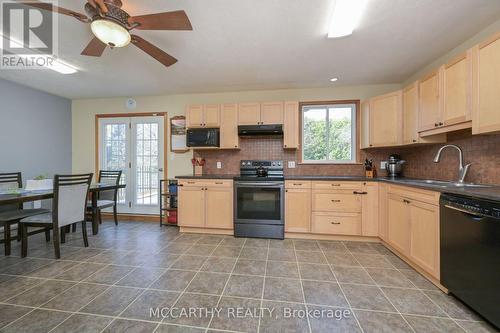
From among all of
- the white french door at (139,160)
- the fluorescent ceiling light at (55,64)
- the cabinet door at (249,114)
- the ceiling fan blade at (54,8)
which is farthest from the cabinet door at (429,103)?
the fluorescent ceiling light at (55,64)

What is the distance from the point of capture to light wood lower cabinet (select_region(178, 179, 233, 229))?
320 cm

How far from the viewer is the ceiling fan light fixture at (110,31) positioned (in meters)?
1.52

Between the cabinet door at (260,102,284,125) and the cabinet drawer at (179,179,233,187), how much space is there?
45.9 inches

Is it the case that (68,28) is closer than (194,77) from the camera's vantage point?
Yes

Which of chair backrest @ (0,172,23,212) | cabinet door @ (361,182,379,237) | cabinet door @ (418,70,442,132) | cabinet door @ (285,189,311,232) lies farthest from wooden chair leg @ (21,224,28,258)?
cabinet door @ (418,70,442,132)

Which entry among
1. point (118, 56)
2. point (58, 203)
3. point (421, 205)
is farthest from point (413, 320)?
point (118, 56)

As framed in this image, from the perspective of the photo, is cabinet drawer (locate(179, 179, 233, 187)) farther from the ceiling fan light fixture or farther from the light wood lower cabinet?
the ceiling fan light fixture

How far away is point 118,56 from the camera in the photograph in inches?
99.9

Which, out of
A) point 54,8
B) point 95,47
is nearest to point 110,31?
point 54,8

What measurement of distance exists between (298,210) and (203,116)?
7.31ft

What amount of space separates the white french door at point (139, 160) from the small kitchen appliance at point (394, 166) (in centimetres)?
404

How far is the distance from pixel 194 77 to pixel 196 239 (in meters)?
2.49

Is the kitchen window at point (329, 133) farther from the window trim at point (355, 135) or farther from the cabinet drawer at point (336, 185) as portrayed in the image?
the cabinet drawer at point (336, 185)

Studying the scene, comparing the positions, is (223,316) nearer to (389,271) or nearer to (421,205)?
(389,271)
